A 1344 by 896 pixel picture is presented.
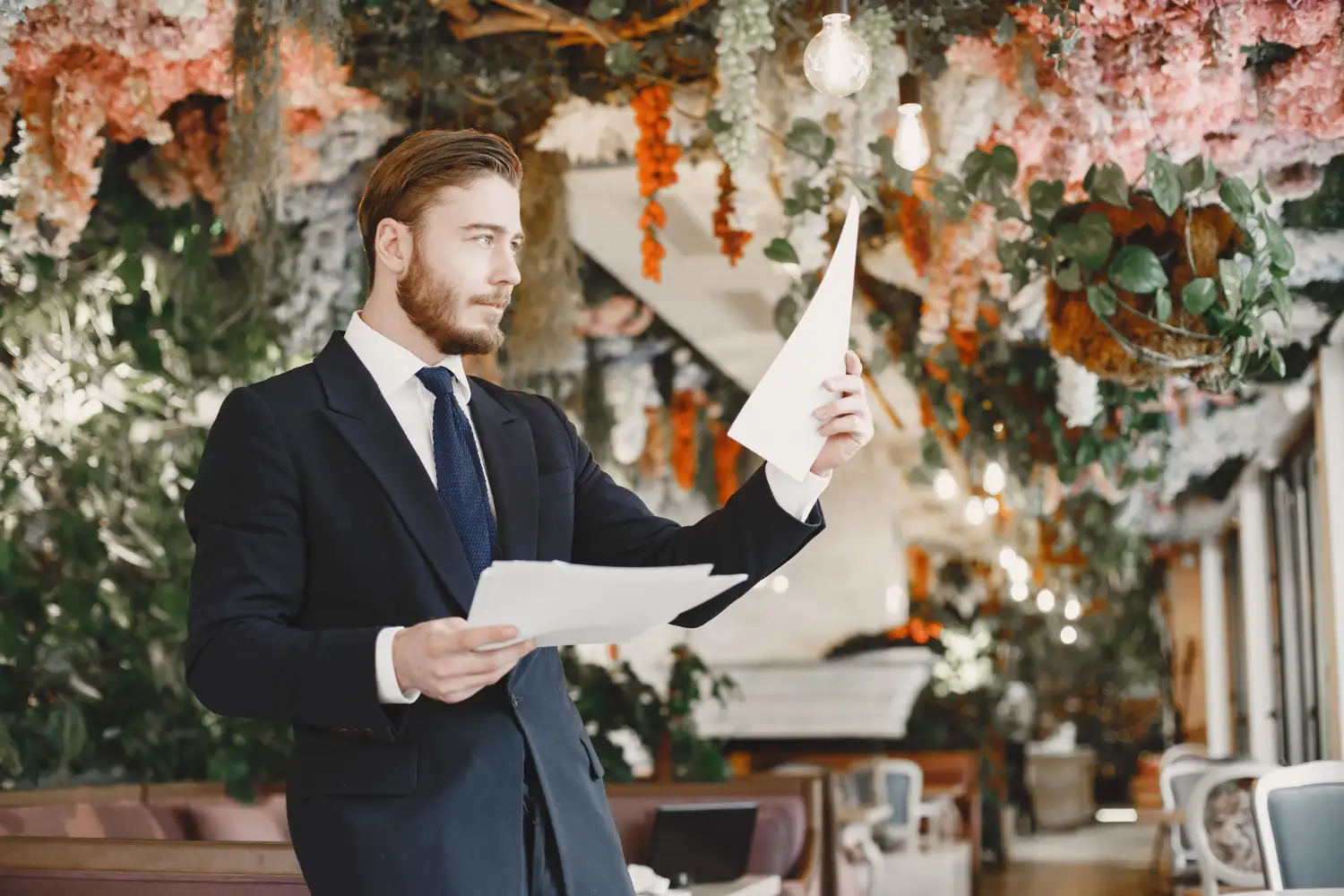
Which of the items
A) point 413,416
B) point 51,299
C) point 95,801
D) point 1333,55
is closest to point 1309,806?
point 1333,55

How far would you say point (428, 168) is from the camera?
142 centimetres

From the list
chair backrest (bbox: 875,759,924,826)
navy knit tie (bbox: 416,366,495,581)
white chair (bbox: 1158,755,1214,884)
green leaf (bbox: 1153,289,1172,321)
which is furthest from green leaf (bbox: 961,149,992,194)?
chair backrest (bbox: 875,759,924,826)

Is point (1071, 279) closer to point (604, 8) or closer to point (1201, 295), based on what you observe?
point (1201, 295)

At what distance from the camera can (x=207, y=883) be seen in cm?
239

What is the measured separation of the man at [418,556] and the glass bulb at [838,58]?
3.52 ft

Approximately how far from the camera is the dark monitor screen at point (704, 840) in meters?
3.87

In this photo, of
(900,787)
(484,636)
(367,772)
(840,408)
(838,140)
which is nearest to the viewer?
(484,636)

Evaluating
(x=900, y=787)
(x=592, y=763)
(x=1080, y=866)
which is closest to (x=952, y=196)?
(x=592, y=763)

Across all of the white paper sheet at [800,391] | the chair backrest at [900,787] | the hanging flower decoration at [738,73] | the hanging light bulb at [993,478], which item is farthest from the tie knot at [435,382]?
the chair backrest at [900,787]

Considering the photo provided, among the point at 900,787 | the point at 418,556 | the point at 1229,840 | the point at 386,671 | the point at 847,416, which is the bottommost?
the point at 900,787

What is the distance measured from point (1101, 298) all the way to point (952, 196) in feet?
1.36

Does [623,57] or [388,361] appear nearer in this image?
[388,361]

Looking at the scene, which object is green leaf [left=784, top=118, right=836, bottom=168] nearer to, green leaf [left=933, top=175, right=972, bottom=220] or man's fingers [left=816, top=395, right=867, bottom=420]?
green leaf [left=933, top=175, right=972, bottom=220]

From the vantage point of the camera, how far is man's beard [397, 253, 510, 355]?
1404 millimetres
